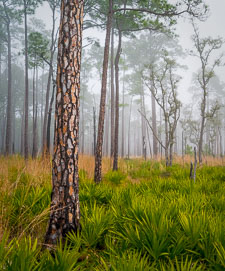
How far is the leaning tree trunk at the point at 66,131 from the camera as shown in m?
2.04

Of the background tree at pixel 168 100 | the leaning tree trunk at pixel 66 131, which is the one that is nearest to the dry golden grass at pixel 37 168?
the leaning tree trunk at pixel 66 131

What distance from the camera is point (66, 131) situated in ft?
6.84

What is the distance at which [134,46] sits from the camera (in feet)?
75.5

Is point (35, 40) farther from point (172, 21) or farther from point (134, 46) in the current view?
point (134, 46)

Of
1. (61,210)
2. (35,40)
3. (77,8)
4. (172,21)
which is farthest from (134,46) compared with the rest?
(61,210)

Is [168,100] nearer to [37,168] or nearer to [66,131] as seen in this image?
[37,168]

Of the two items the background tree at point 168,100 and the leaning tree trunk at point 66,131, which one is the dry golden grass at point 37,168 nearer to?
the leaning tree trunk at point 66,131

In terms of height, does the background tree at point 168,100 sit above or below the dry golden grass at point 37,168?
above

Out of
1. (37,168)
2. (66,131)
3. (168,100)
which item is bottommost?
(37,168)

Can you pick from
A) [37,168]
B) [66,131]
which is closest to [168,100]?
[37,168]

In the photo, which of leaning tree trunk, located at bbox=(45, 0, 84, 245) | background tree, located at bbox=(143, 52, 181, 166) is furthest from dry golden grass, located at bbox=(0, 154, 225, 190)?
background tree, located at bbox=(143, 52, 181, 166)

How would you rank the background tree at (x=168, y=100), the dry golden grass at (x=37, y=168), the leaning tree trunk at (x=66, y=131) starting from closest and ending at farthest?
the leaning tree trunk at (x=66, y=131) < the dry golden grass at (x=37, y=168) < the background tree at (x=168, y=100)

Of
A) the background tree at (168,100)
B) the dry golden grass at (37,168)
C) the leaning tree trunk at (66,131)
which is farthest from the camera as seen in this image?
the background tree at (168,100)

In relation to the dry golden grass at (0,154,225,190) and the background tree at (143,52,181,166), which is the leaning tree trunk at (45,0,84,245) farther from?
the background tree at (143,52,181,166)
